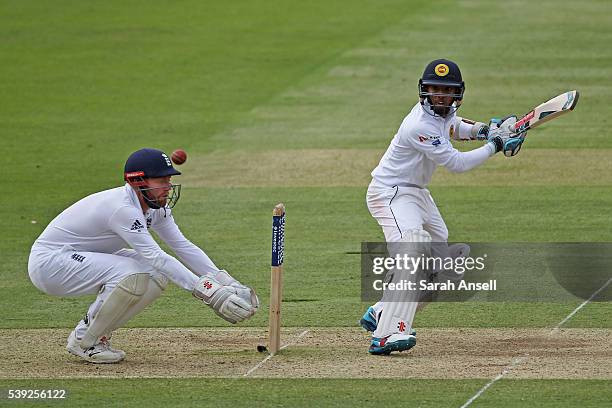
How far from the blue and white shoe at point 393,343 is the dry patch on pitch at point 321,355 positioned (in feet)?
0.26

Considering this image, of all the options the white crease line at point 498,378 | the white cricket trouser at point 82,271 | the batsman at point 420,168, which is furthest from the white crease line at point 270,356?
the white crease line at point 498,378

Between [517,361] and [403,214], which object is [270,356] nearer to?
[403,214]

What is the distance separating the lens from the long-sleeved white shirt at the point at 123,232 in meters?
A: 9.12

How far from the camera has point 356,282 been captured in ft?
40.4

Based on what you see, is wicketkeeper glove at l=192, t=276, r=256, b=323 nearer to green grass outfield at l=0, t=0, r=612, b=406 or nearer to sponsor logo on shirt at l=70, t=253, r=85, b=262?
green grass outfield at l=0, t=0, r=612, b=406

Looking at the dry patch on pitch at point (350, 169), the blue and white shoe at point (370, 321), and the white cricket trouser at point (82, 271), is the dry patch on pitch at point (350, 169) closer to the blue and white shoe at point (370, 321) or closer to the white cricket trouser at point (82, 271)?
the blue and white shoe at point (370, 321)

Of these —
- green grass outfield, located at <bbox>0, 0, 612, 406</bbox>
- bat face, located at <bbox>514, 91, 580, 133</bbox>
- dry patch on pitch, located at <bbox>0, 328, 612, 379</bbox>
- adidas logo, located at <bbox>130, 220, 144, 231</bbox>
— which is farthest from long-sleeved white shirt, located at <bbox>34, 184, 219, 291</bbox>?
bat face, located at <bbox>514, 91, 580, 133</bbox>

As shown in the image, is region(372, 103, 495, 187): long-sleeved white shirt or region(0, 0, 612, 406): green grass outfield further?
region(0, 0, 612, 406): green grass outfield

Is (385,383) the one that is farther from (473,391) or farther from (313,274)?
(313,274)

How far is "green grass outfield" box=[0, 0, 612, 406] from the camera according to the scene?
10852 mm

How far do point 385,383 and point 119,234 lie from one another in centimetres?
218

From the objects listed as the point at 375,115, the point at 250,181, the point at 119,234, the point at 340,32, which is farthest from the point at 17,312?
the point at 340,32

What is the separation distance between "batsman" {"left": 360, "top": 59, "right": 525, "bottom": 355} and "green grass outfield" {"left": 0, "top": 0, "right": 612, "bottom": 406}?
902mm

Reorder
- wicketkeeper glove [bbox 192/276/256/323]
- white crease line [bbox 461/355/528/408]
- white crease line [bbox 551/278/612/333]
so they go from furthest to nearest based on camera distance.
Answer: white crease line [bbox 551/278/612/333] < wicketkeeper glove [bbox 192/276/256/323] < white crease line [bbox 461/355/528/408]
